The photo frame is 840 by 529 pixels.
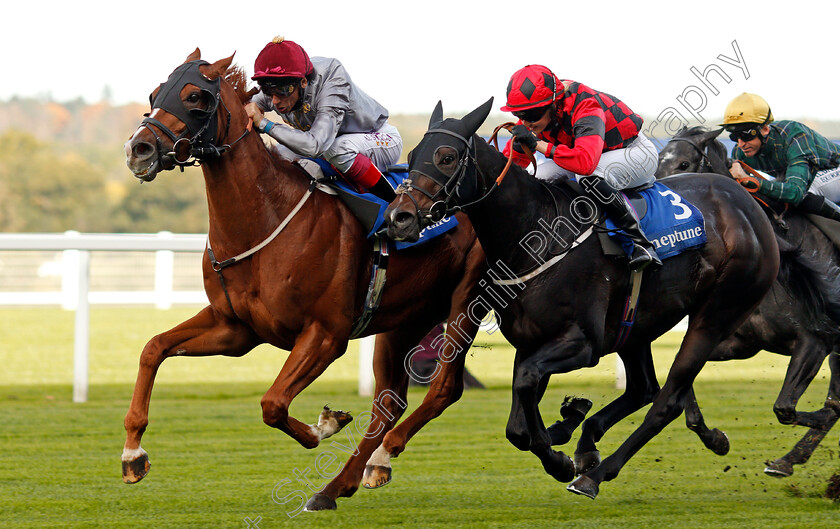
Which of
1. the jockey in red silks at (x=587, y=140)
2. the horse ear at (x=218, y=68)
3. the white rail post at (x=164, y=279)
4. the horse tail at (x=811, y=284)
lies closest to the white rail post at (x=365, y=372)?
the horse tail at (x=811, y=284)

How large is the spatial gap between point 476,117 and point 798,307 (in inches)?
115

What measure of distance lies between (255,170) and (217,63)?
469 mm

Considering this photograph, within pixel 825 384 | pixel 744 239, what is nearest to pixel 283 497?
pixel 744 239

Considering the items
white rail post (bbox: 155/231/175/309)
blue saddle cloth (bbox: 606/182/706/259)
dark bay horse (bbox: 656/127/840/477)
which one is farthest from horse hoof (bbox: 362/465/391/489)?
white rail post (bbox: 155/231/175/309)

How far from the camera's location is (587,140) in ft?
14.4

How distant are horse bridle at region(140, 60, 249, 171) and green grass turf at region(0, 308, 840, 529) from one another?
5.10ft

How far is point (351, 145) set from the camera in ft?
15.3

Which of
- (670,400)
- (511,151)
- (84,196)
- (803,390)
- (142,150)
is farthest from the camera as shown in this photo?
(84,196)

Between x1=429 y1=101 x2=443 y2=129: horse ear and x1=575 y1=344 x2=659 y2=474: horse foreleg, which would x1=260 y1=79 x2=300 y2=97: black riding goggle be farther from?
x1=575 y1=344 x2=659 y2=474: horse foreleg

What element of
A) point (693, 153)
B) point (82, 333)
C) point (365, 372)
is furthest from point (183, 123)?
point (365, 372)

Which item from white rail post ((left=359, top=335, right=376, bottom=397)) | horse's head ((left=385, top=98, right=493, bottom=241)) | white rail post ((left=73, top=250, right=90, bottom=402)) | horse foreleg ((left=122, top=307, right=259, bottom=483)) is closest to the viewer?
horse's head ((left=385, top=98, right=493, bottom=241))

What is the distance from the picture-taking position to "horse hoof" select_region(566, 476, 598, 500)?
447 cm

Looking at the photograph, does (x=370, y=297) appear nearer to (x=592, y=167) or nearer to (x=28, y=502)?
(x=592, y=167)

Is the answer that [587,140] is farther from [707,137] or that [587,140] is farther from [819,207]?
[819,207]
